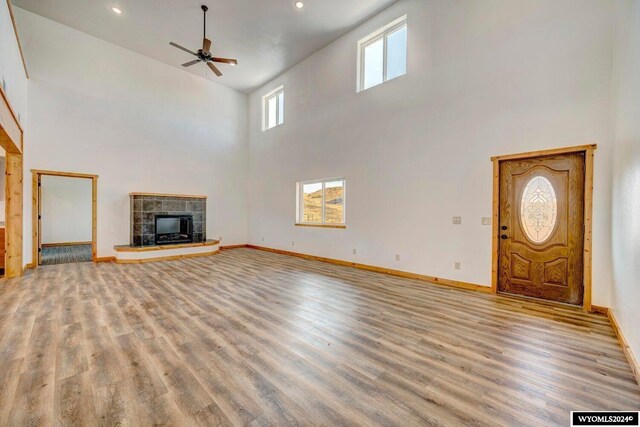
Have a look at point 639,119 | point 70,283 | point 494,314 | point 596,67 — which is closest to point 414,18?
point 596,67

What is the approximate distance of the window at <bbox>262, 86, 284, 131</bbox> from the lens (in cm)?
792

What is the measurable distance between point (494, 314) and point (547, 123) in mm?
2589

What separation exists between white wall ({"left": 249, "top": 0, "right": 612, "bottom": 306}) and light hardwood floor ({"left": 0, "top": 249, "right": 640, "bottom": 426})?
125 centimetres

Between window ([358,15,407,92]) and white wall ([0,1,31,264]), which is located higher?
window ([358,15,407,92])

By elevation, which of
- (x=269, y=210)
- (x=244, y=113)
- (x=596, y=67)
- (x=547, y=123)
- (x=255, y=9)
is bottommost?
(x=269, y=210)

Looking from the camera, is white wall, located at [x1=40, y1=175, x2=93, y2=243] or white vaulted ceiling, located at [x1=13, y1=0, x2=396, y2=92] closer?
white vaulted ceiling, located at [x1=13, y1=0, x2=396, y2=92]

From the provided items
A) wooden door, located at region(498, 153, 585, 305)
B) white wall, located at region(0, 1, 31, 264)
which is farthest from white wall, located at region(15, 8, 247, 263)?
wooden door, located at region(498, 153, 585, 305)

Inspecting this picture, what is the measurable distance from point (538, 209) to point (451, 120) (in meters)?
1.82

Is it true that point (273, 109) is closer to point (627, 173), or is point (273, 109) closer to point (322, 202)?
point (322, 202)

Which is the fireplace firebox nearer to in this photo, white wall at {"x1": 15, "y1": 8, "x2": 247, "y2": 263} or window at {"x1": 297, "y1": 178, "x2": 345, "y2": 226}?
white wall at {"x1": 15, "y1": 8, "x2": 247, "y2": 263}

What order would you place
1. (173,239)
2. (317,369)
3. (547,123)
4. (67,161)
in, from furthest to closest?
(173,239), (67,161), (547,123), (317,369)

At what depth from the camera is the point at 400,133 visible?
490 centimetres

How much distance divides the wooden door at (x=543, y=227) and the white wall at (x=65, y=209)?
36.1ft

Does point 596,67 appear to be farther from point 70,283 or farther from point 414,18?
point 70,283
